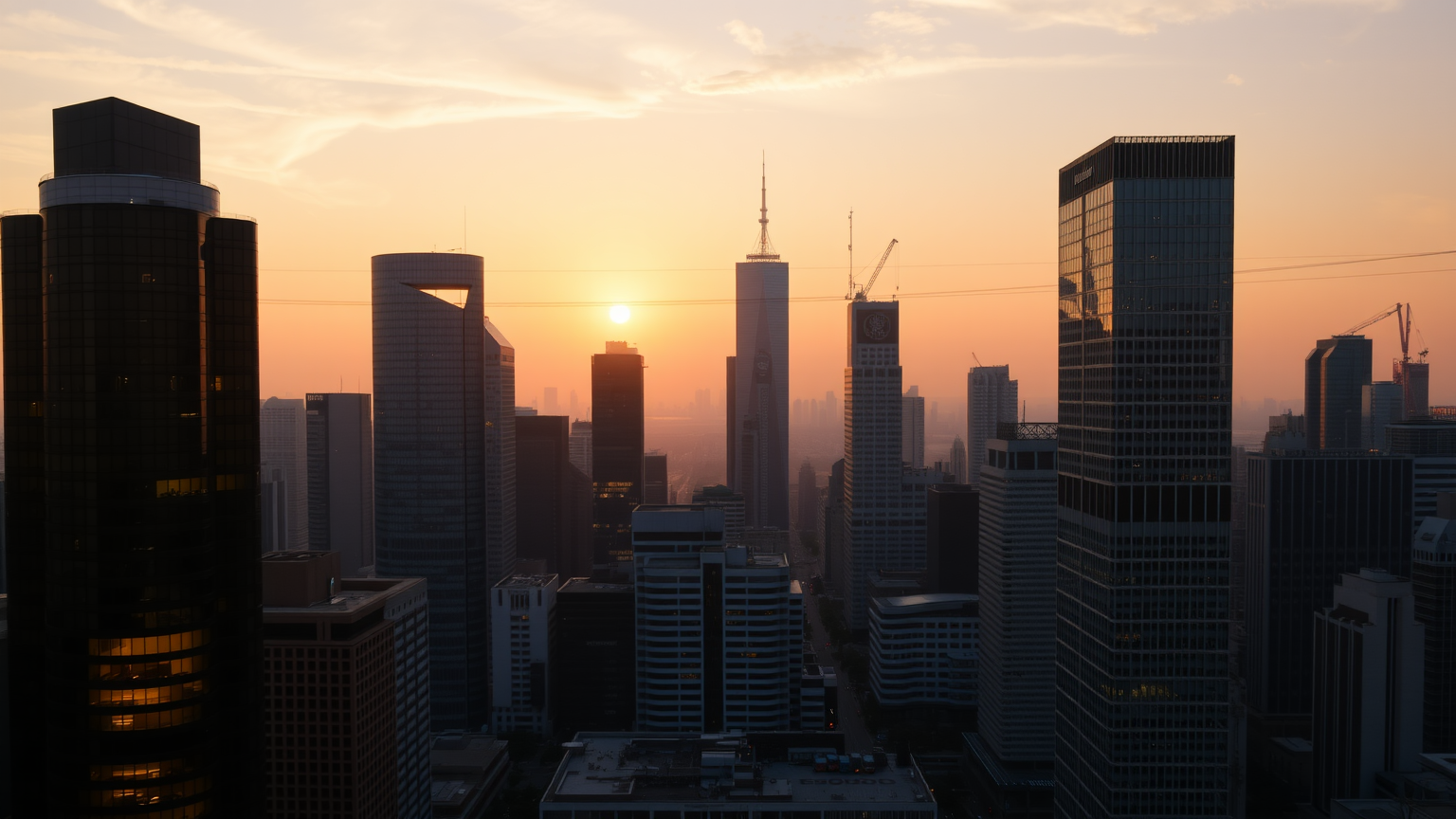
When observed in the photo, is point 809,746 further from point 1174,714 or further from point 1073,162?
point 1073,162

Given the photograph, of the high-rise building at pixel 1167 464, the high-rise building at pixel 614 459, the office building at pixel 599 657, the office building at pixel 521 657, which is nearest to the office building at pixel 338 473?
the high-rise building at pixel 614 459

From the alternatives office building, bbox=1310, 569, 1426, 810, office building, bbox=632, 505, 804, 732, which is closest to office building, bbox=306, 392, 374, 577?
office building, bbox=632, 505, 804, 732

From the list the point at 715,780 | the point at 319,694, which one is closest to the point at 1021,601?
the point at 715,780

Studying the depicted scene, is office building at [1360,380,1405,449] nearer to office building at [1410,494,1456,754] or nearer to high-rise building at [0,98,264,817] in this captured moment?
office building at [1410,494,1456,754]

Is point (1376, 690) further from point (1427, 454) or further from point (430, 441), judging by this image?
point (430, 441)

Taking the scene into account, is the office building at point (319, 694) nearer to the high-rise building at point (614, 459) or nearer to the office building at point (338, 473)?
the high-rise building at point (614, 459)

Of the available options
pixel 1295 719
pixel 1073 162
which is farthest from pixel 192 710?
pixel 1295 719
